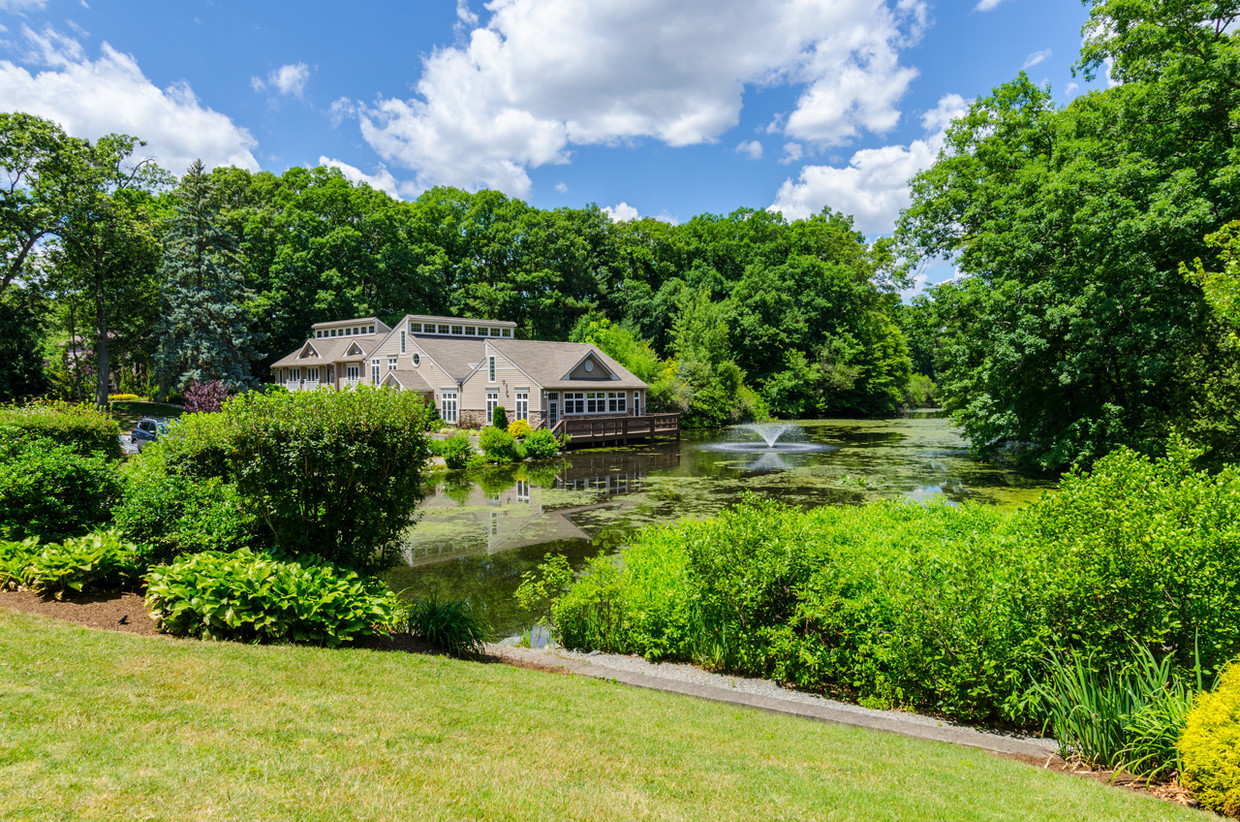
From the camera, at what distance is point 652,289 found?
67.7 m

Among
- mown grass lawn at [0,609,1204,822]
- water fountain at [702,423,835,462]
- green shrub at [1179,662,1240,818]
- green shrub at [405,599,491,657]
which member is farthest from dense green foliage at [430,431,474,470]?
green shrub at [1179,662,1240,818]

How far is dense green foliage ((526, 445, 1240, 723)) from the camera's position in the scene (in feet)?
17.7

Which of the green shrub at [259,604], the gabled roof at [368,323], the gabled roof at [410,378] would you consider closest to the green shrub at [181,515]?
the green shrub at [259,604]

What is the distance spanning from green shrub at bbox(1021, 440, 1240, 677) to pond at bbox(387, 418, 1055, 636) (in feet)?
17.2

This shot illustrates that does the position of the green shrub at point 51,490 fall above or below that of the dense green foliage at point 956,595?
above

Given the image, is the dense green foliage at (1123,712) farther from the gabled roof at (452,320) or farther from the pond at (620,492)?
the gabled roof at (452,320)

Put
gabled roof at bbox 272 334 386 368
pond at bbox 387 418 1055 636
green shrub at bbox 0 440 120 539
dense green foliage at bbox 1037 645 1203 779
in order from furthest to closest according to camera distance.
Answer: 1. gabled roof at bbox 272 334 386 368
2. pond at bbox 387 418 1055 636
3. green shrub at bbox 0 440 120 539
4. dense green foliage at bbox 1037 645 1203 779

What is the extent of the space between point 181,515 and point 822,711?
27.1 feet

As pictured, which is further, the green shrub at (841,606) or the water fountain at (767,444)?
the water fountain at (767,444)

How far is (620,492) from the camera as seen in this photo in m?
20.8

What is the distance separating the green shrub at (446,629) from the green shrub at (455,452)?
18713mm

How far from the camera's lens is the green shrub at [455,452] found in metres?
26.1

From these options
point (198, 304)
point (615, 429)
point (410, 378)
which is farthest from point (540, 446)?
point (198, 304)

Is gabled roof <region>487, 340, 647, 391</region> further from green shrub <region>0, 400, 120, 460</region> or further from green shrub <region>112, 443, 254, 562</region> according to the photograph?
green shrub <region>112, 443, 254, 562</region>
